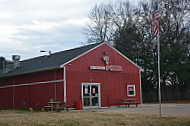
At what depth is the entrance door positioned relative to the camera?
24844 millimetres

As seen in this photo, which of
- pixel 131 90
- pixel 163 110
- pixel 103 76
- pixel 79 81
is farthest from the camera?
pixel 131 90

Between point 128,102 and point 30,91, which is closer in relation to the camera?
point 128,102

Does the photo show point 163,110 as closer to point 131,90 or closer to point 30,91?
point 131,90

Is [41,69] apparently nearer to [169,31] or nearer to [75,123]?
[75,123]

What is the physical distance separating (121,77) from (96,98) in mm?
3551

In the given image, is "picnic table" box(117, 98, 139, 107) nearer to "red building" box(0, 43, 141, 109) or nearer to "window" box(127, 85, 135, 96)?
"red building" box(0, 43, 141, 109)

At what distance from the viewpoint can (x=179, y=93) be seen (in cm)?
4053

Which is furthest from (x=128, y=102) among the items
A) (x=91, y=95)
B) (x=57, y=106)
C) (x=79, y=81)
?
(x=57, y=106)

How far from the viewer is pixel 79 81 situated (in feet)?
80.4

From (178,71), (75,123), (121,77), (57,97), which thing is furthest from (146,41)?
(75,123)

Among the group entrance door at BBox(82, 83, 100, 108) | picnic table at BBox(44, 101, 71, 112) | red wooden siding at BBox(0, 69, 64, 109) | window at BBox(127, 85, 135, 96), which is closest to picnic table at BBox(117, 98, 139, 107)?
window at BBox(127, 85, 135, 96)

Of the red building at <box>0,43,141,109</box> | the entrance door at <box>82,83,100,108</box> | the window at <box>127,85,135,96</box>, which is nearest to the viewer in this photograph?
the red building at <box>0,43,141,109</box>

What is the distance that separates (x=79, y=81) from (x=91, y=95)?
1731 mm

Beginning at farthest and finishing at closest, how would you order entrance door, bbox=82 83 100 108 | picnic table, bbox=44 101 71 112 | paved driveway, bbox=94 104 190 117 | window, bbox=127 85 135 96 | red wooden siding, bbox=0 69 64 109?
window, bbox=127 85 135 96 → entrance door, bbox=82 83 100 108 → red wooden siding, bbox=0 69 64 109 → picnic table, bbox=44 101 71 112 → paved driveway, bbox=94 104 190 117
